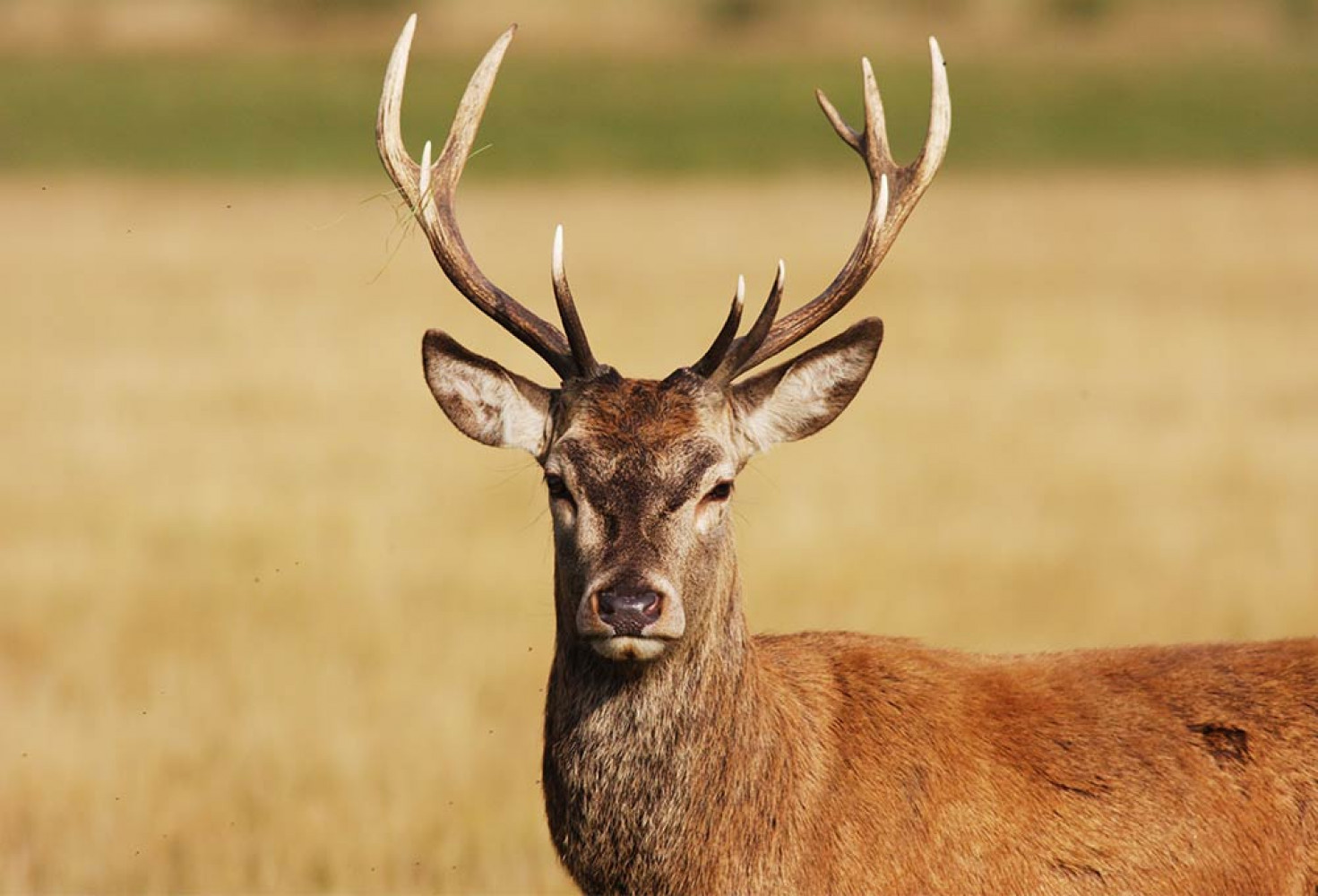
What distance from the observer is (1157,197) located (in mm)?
48125

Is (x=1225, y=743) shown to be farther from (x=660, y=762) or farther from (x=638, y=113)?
(x=638, y=113)

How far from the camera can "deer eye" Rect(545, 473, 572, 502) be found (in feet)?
19.1

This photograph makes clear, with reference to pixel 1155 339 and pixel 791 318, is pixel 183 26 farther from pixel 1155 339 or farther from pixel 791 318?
pixel 791 318

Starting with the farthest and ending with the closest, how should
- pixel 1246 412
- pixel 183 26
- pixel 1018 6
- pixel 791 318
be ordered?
pixel 1018 6, pixel 183 26, pixel 1246 412, pixel 791 318

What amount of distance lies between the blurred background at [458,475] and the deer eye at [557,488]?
3.23 feet

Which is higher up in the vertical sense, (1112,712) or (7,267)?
(7,267)

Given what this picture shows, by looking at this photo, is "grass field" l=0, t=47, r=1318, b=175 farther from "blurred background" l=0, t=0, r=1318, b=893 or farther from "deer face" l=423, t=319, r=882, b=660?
"deer face" l=423, t=319, r=882, b=660

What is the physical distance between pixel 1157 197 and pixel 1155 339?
25.0 m

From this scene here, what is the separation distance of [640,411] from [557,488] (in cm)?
34

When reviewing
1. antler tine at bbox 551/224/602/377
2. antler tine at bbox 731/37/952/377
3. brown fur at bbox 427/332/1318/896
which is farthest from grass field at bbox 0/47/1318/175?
brown fur at bbox 427/332/1318/896

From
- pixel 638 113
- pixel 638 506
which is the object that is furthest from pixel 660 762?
pixel 638 113

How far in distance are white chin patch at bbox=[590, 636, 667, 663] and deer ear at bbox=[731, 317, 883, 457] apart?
968mm

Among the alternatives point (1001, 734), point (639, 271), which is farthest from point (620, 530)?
Result: point (639, 271)

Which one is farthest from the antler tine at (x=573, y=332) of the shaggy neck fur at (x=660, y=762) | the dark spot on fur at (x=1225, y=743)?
the dark spot on fur at (x=1225, y=743)
